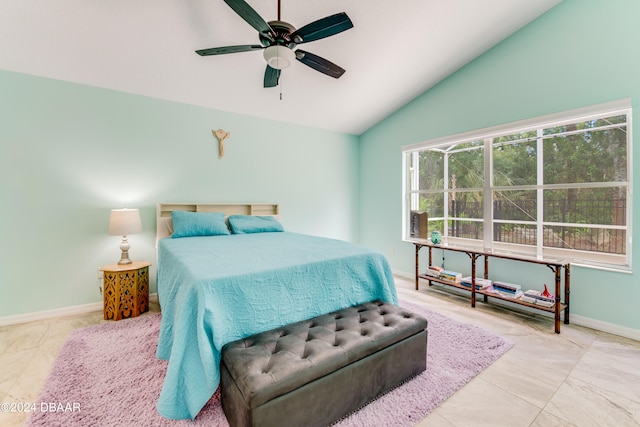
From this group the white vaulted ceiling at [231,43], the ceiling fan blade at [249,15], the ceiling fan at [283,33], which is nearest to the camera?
the ceiling fan blade at [249,15]

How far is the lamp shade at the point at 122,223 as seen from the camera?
2.76 meters

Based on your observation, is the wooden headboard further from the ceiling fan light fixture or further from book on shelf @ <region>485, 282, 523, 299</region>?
book on shelf @ <region>485, 282, 523, 299</region>

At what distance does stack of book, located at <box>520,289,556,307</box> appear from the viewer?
256 cm

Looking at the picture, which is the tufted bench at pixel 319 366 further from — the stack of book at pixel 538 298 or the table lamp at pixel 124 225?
the table lamp at pixel 124 225

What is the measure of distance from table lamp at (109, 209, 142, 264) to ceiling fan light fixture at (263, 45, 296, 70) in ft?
6.96

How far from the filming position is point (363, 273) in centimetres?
210

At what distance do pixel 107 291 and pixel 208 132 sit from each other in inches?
85.1

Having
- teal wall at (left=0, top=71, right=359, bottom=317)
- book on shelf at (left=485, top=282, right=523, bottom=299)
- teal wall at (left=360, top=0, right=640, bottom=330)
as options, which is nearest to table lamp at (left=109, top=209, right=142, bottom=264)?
teal wall at (left=0, top=71, right=359, bottom=317)

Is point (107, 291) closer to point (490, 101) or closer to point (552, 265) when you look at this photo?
point (552, 265)

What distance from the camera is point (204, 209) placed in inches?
143

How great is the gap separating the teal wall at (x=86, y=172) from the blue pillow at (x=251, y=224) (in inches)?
17.5

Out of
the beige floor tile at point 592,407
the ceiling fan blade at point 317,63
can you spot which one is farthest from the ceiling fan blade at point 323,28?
the beige floor tile at point 592,407

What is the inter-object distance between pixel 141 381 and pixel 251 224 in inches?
79.8

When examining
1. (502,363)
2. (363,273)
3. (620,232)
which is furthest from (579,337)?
(363,273)
